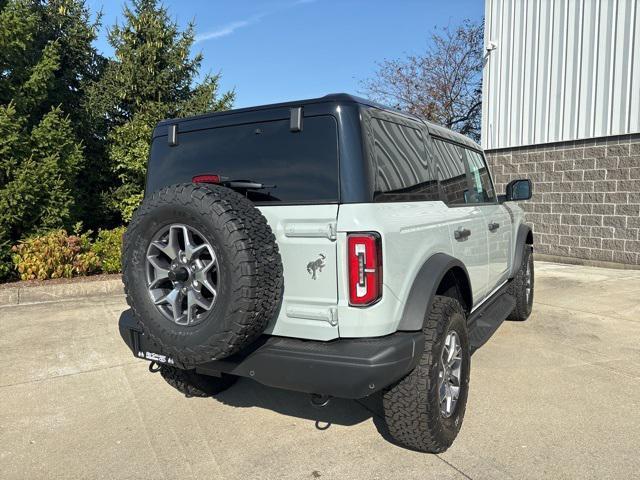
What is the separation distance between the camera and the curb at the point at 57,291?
650 centimetres

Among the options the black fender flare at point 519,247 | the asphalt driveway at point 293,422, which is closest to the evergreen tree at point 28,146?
the asphalt driveway at point 293,422

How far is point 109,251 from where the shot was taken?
7887 mm

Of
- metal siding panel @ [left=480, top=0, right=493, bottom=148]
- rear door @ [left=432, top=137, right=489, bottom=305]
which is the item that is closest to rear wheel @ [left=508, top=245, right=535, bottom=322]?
rear door @ [left=432, top=137, right=489, bottom=305]

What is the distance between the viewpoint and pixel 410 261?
8.34 feet

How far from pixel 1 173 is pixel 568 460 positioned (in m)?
8.16

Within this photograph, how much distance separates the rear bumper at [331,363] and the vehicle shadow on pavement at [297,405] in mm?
804

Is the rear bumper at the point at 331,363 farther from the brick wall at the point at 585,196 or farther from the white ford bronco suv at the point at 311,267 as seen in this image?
the brick wall at the point at 585,196

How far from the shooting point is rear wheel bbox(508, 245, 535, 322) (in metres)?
5.14

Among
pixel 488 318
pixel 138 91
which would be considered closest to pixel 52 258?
→ pixel 138 91

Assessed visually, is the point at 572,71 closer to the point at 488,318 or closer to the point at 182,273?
the point at 488,318

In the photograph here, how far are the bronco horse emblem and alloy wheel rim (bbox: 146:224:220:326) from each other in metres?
0.44

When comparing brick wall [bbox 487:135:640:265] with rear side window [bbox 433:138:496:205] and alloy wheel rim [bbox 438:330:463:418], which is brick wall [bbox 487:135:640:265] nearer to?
rear side window [bbox 433:138:496:205]

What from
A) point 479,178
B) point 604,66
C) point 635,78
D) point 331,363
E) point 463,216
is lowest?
point 331,363

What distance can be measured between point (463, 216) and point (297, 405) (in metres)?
1.74
